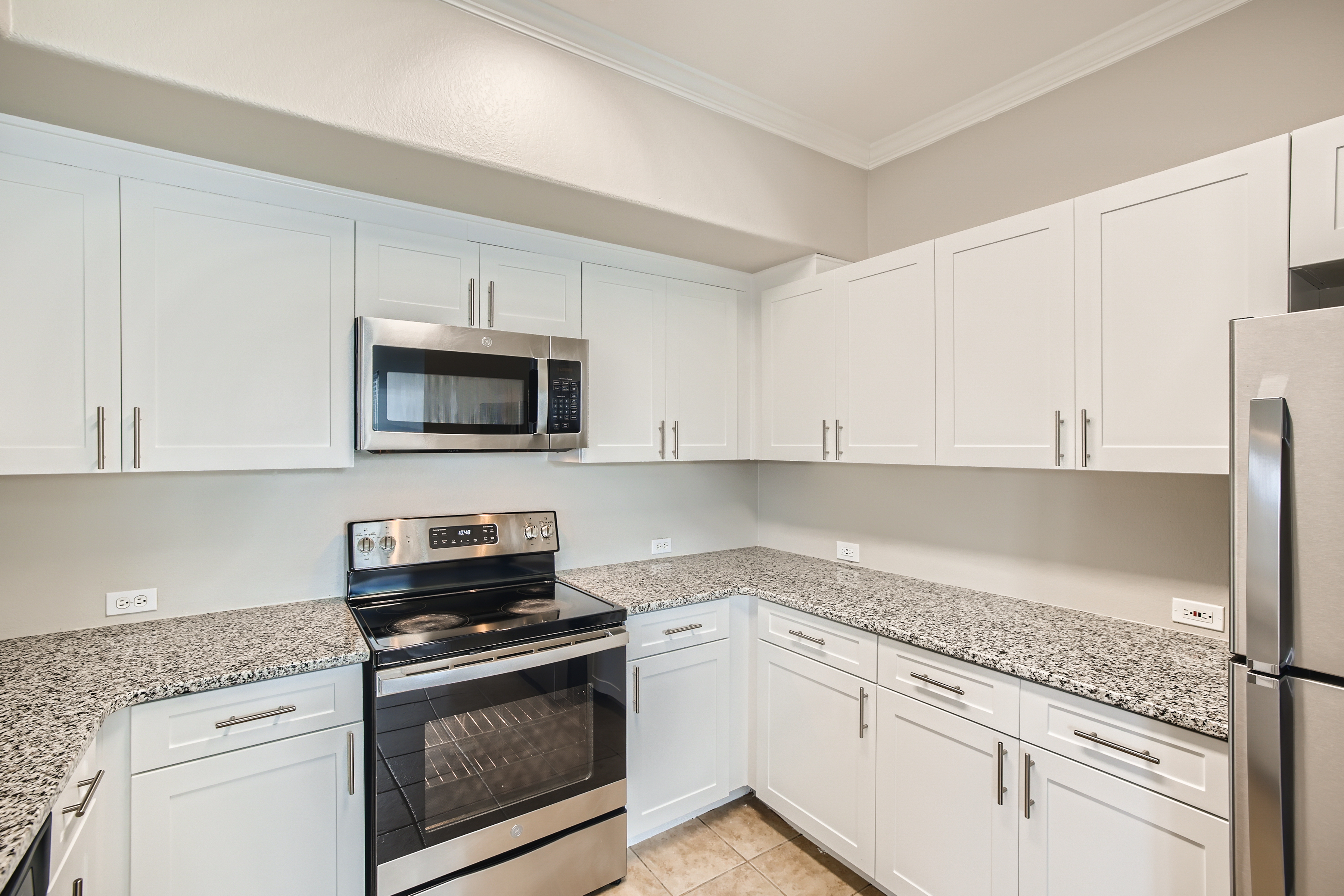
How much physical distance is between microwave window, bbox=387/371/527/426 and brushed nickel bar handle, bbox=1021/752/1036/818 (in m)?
1.81

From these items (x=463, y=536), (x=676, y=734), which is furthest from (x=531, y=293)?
(x=676, y=734)

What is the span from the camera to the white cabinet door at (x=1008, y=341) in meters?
1.81

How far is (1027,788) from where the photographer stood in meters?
1.59

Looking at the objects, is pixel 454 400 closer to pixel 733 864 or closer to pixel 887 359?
pixel 887 359

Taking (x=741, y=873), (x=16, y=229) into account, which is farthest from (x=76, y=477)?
(x=741, y=873)

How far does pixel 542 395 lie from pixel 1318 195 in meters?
2.11

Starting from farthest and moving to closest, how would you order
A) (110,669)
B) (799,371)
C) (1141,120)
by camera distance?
(799,371) < (1141,120) < (110,669)

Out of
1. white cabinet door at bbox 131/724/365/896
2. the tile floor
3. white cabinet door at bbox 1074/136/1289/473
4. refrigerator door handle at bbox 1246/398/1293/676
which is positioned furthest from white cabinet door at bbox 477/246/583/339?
refrigerator door handle at bbox 1246/398/1293/676

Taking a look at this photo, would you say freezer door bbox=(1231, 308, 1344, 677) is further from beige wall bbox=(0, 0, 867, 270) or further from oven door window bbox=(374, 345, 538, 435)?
oven door window bbox=(374, 345, 538, 435)

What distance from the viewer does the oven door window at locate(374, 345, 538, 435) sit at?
2014 mm

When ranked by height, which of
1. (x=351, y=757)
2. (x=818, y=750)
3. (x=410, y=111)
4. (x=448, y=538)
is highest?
(x=410, y=111)

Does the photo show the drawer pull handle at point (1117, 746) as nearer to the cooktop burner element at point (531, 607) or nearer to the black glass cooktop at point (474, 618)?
the black glass cooktop at point (474, 618)

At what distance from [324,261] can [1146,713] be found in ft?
8.14

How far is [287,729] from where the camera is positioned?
1607mm
